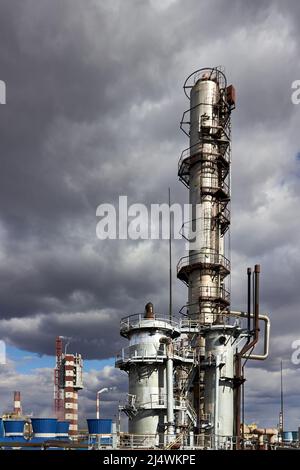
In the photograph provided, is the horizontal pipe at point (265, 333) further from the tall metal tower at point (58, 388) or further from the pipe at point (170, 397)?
the tall metal tower at point (58, 388)

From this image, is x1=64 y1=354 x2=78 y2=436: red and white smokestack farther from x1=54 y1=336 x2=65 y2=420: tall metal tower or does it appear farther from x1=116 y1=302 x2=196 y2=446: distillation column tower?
x1=116 y1=302 x2=196 y2=446: distillation column tower

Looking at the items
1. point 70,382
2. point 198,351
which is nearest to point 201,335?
point 198,351

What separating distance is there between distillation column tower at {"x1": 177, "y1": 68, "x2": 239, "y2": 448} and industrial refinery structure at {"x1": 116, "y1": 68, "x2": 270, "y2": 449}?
10 cm

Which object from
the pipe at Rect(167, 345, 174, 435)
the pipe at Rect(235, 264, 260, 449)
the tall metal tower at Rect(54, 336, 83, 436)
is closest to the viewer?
the pipe at Rect(167, 345, 174, 435)

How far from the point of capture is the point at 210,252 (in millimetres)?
68500

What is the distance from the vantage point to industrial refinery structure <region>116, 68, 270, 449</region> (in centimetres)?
5334

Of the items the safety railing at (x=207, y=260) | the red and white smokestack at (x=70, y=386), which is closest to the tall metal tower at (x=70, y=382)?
the red and white smokestack at (x=70, y=386)

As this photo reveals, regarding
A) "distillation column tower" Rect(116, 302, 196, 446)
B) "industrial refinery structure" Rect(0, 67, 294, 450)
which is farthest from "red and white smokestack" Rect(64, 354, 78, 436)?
"distillation column tower" Rect(116, 302, 196, 446)

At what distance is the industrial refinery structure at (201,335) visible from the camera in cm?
5334

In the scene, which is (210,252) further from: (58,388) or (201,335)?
(58,388)

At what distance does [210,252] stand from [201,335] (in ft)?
36.4
